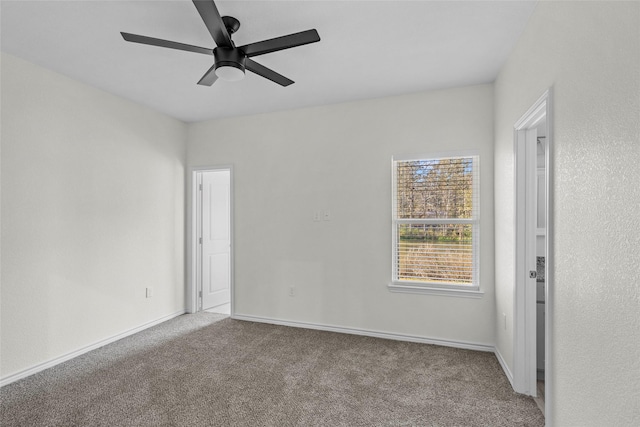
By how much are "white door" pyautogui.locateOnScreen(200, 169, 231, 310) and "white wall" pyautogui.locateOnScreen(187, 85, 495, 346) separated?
1.74ft

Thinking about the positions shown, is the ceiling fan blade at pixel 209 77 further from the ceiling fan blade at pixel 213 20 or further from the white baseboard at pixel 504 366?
the white baseboard at pixel 504 366

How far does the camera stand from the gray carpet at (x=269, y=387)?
2.13 metres

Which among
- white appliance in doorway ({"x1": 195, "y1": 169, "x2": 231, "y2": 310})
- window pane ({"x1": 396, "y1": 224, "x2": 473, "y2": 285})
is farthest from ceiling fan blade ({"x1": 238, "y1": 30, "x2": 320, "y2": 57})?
white appliance in doorway ({"x1": 195, "y1": 169, "x2": 231, "y2": 310})

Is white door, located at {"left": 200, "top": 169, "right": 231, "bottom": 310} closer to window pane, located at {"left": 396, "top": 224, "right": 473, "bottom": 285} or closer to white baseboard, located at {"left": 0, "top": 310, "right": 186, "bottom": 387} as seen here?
white baseboard, located at {"left": 0, "top": 310, "right": 186, "bottom": 387}

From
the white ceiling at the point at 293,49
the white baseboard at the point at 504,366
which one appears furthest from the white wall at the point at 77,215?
the white baseboard at the point at 504,366

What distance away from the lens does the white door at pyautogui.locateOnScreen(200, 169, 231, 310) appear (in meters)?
4.62

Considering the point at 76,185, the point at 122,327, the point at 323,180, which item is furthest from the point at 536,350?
the point at 76,185

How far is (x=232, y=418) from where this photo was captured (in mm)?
2121

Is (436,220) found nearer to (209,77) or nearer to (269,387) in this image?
(269,387)

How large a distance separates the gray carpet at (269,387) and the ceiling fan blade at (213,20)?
7.61 ft

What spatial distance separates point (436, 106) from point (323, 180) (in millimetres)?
1391

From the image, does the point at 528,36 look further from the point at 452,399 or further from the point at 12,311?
the point at 12,311

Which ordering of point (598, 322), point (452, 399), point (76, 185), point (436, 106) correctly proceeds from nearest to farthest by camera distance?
point (598, 322) → point (452, 399) → point (76, 185) → point (436, 106)

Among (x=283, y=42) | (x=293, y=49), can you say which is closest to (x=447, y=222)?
(x=293, y=49)
